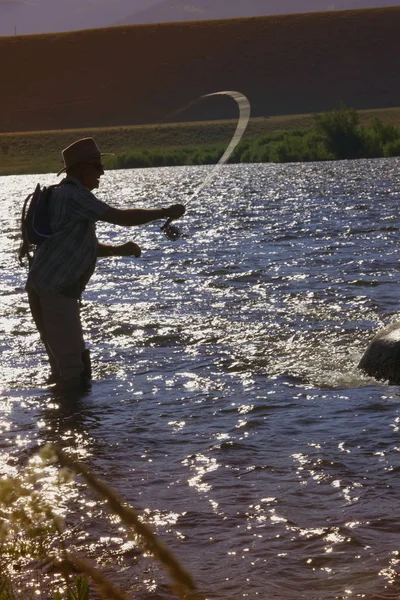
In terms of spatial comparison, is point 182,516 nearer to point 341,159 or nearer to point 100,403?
point 100,403

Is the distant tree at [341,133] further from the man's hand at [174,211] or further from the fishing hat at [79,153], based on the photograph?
the man's hand at [174,211]

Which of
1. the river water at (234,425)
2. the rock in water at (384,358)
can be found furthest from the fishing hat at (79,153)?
the rock in water at (384,358)

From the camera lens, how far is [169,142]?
11456cm

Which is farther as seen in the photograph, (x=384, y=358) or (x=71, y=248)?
(x=384, y=358)

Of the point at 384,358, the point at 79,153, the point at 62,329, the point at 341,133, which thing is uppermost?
the point at 79,153

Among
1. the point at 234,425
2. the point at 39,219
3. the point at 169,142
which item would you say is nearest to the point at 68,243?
the point at 39,219

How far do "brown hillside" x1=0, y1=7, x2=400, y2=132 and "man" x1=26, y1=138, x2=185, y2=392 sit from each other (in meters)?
117

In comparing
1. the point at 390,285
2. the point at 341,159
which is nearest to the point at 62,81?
the point at 341,159

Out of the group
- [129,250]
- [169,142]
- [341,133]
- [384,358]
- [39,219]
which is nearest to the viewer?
[39,219]

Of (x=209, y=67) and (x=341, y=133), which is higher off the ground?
(x=209, y=67)

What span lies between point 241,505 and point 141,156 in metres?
87.4

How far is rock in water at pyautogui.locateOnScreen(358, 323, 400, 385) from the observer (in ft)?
28.5

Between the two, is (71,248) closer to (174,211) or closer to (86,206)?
(86,206)

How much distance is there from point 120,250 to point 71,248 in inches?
15.3
